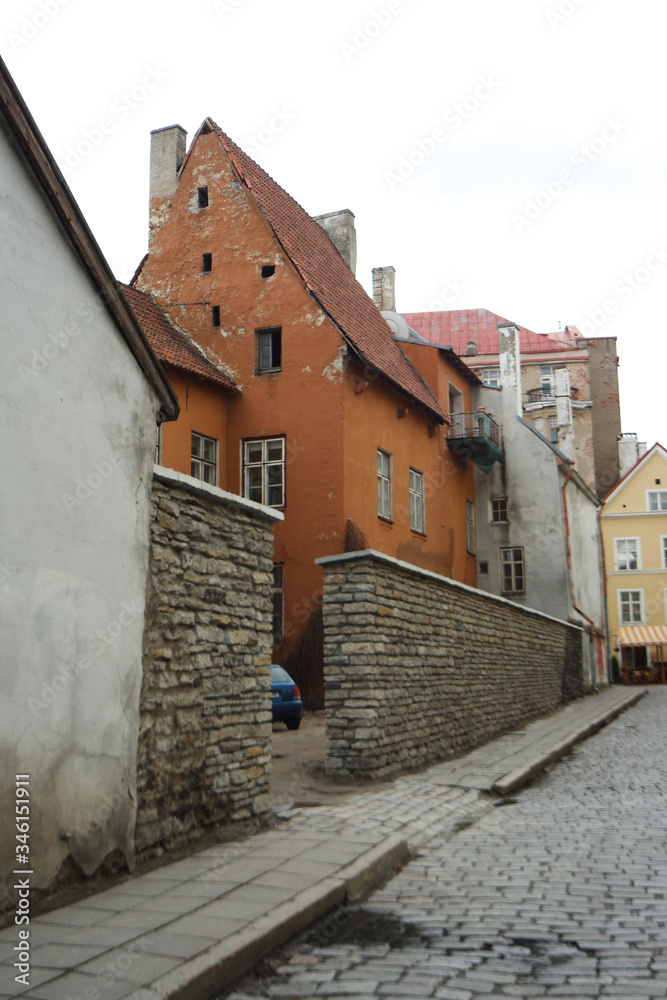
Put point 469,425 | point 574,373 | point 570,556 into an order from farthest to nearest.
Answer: point 574,373
point 570,556
point 469,425

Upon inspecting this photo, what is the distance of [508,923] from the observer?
504 cm

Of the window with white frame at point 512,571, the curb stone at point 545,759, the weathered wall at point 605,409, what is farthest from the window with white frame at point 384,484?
the weathered wall at point 605,409

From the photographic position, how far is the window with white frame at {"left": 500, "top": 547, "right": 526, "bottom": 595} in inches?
1192

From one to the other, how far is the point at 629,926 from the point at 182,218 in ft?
70.2

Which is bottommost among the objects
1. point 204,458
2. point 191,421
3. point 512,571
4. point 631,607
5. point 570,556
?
point 631,607

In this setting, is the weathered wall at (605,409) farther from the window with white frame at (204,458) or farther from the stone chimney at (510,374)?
the window with white frame at (204,458)

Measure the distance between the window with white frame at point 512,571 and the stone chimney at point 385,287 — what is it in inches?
404

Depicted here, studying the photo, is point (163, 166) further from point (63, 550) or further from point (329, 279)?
point (63, 550)

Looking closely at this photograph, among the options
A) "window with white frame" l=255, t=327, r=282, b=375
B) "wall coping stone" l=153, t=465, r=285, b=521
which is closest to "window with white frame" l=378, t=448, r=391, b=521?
"window with white frame" l=255, t=327, r=282, b=375

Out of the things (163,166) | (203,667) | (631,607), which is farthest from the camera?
(631,607)

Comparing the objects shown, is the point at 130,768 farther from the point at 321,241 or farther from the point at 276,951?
the point at 321,241

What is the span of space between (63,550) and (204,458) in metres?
15.5

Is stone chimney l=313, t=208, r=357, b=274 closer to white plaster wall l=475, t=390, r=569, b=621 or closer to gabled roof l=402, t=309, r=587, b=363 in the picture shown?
white plaster wall l=475, t=390, r=569, b=621

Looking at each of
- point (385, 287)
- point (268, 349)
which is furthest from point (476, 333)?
point (268, 349)
